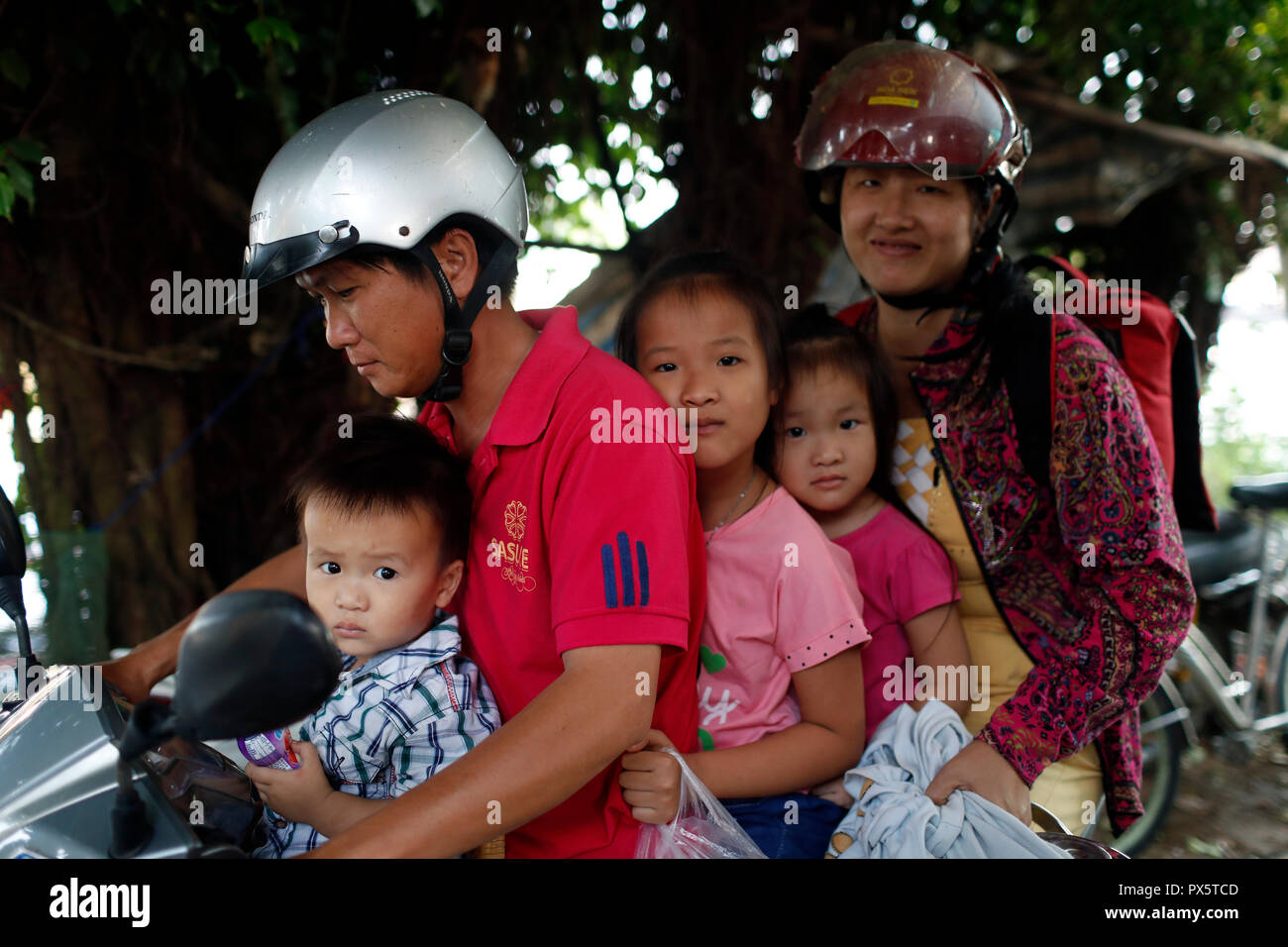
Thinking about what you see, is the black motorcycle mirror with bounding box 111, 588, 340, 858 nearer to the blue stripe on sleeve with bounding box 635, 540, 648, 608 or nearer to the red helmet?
the blue stripe on sleeve with bounding box 635, 540, 648, 608

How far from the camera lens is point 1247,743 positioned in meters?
5.52

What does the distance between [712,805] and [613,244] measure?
196 inches

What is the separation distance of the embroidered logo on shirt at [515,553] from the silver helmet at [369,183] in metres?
0.51

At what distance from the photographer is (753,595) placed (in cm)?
211

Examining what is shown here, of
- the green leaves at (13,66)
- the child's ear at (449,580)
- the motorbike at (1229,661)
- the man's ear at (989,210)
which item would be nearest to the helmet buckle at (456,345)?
the child's ear at (449,580)

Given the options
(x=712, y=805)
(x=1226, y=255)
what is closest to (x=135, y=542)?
(x=712, y=805)

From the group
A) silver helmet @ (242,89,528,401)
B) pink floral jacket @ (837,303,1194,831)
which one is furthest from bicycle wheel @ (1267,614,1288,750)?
silver helmet @ (242,89,528,401)

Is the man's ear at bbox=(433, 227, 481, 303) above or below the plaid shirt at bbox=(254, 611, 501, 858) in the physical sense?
above

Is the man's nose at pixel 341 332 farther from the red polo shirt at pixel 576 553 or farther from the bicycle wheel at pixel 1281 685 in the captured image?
the bicycle wheel at pixel 1281 685

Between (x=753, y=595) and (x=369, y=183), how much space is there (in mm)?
1124

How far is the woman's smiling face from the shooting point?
250 cm

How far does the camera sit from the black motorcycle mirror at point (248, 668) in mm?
1093

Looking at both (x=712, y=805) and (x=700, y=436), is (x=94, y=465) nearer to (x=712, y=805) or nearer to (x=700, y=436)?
(x=700, y=436)

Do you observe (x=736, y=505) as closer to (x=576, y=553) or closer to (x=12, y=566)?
(x=576, y=553)
